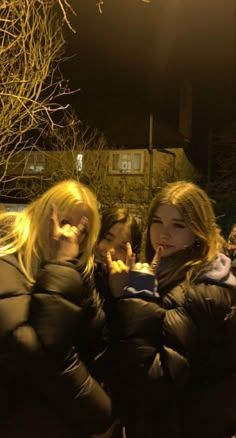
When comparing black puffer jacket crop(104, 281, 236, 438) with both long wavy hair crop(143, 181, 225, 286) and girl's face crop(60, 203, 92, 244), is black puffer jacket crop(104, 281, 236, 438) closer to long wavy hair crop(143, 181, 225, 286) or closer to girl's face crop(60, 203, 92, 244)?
long wavy hair crop(143, 181, 225, 286)

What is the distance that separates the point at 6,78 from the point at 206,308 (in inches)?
171

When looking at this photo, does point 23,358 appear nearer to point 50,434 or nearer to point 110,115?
point 50,434

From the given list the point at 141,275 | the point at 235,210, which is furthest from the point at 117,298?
the point at 235,210

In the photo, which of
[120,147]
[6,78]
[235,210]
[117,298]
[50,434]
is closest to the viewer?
[50,434]

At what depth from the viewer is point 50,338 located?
1646mm

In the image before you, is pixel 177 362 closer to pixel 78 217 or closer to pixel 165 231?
pixel 165 231

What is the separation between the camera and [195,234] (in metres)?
2.13

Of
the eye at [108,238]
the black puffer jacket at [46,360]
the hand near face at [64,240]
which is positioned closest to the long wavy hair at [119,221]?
the eye at [108,238]

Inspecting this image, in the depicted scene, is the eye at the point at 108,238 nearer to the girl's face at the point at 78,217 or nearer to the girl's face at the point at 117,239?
the girl's face at the point at 117,239

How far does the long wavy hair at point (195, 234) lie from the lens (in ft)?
6.81

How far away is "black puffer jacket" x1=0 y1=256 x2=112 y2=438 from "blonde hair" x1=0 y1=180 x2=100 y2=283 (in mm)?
74

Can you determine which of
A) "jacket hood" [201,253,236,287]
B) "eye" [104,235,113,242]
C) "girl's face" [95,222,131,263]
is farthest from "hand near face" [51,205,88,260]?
"eye" [104,235,113,242]

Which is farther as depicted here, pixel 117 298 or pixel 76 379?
pixel 117 298

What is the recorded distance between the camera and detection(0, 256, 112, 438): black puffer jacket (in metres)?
1.66
